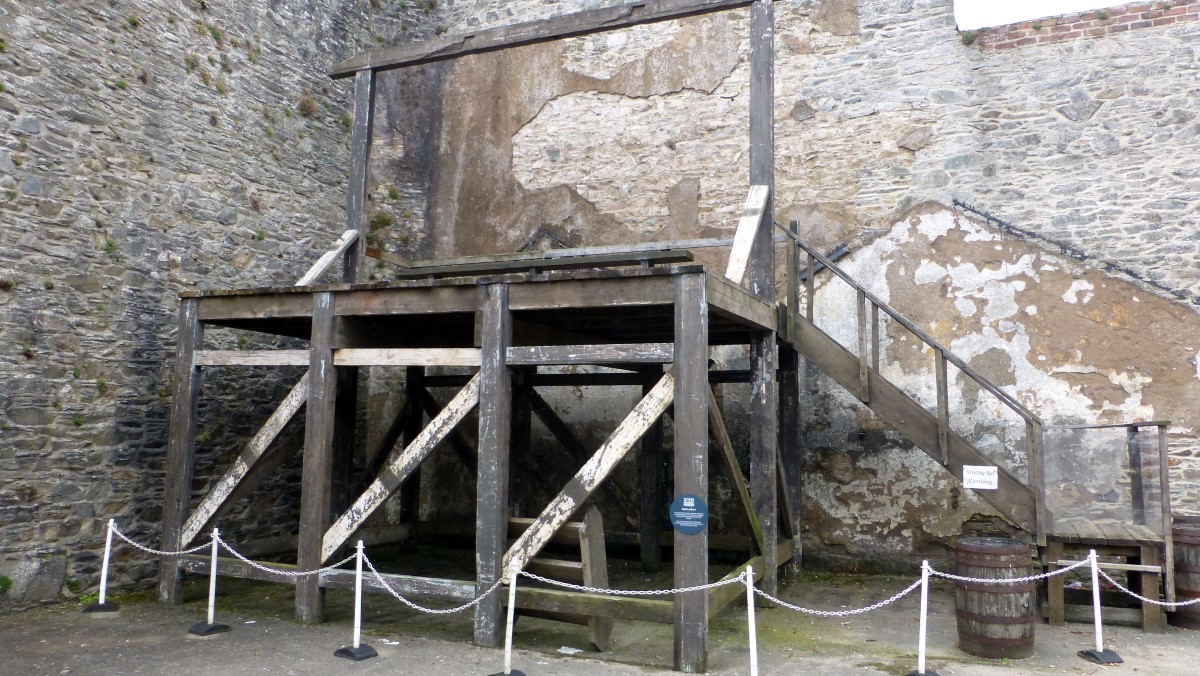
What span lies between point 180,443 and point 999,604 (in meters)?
6.40

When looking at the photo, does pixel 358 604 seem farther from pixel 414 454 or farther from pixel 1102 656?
pixel 1102 656

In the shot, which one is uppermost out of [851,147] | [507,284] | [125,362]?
[851,147]

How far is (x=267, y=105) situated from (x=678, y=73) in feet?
15.7

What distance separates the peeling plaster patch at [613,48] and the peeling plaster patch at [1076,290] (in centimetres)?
543

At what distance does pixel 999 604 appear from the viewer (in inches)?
224

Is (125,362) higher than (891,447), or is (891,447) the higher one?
(125,362)

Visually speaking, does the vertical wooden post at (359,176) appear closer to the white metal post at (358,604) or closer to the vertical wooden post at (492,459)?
the vertical wooden post at (492,459)

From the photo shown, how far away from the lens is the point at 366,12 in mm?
11141

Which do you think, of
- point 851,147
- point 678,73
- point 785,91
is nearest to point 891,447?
point 851,147

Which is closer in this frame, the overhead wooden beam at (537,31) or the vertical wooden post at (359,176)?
the overhead wooden beam at (537,31)

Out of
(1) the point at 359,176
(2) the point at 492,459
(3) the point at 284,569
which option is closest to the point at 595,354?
(2) the point at 492,459

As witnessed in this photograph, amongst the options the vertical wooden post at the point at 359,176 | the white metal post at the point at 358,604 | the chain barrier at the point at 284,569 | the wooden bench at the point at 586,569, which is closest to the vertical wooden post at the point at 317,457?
the chain barrier at the point at 284,569

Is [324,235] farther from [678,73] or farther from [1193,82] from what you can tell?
[1193,82]

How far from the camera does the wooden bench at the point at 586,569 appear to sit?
231 inches
